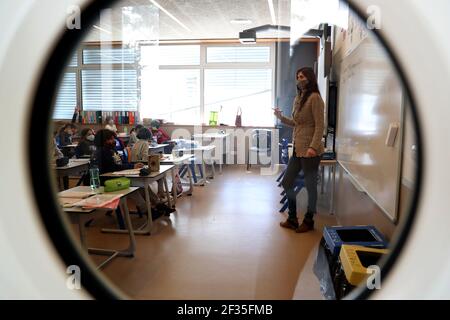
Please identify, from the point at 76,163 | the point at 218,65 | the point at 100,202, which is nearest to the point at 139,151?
Result: the point at 76,163

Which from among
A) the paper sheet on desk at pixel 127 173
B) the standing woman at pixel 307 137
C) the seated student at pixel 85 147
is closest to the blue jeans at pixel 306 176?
the standing woman at pixel 307 137

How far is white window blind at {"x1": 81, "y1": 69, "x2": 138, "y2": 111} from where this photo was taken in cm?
575

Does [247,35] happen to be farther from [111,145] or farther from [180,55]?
[111,145]

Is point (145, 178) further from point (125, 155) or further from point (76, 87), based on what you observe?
point (76, 87)

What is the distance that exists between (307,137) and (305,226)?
0.78 metres

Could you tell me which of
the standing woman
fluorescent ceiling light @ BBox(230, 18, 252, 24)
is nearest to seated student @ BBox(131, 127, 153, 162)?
the standing woman

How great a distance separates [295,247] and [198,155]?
2.84 m

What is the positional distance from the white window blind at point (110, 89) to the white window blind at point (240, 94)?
63.1 inches

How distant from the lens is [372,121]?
1811mm

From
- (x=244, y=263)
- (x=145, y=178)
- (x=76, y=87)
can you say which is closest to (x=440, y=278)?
(x=244, y=263)

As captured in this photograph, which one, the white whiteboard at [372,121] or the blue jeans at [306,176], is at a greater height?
the white whiteboard at [372,121]

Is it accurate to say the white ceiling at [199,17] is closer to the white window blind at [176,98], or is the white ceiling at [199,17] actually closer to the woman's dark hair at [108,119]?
the white window blind at [176,98]

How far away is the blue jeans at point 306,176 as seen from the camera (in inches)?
110

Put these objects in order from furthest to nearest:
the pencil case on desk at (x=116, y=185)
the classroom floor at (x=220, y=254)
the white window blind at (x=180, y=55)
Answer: the white window blind at (x=180, y=55), the pencil case on desk at (x=116, y=185), the classroom floor at (x=220, y=254)
